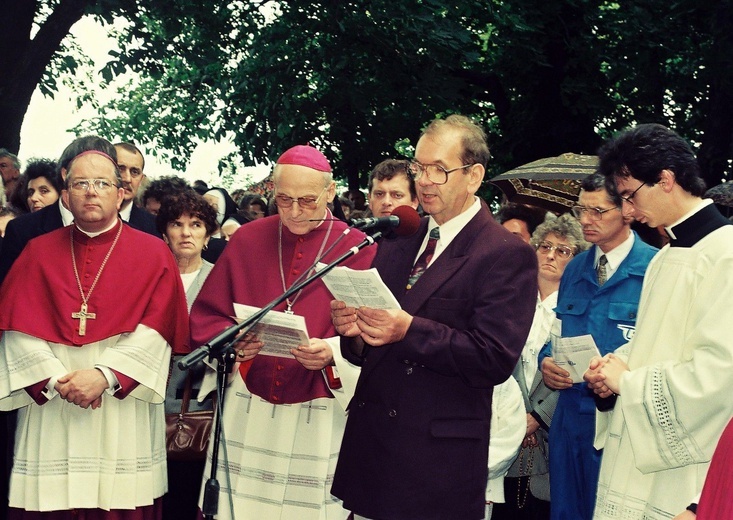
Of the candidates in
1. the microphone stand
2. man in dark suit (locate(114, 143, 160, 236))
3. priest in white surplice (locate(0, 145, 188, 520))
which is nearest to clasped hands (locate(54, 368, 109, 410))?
priest in white surplice (locate(0, 145, 188, 520))

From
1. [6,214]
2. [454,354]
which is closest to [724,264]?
[454,354]

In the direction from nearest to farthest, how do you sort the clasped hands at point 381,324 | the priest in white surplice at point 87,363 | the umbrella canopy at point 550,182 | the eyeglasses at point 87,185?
1. the clasped hands at point 381,324
2. the priest in white surplice at point 87,363
3. the eyeglasses at point 87,185
4. the umbrella canopy at point 550,182

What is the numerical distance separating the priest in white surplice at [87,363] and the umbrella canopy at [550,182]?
Answer: 19.9 feet

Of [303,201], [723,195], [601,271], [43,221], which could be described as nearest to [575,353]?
[601,271]

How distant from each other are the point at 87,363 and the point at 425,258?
212cm

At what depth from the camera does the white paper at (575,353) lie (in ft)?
16.8

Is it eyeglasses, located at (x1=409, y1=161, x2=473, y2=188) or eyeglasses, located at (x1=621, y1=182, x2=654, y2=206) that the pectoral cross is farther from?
eyeglasses, located at (x1=621, y1=182, x2=654, y2=206)

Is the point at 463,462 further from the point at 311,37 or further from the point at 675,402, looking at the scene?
the point at 311,37

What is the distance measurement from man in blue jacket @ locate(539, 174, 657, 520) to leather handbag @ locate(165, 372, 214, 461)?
2.03 meters

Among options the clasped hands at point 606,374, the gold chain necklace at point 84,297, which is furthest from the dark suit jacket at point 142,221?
the clasped hands at point 606,374

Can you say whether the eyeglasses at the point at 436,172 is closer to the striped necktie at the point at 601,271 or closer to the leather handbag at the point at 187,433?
the striped necktie at the point at 601,271

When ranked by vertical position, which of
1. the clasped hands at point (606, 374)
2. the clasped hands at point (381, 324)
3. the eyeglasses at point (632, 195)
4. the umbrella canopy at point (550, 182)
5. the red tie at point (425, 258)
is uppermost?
the umbrella canopy at point (550, 182)

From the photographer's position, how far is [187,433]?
611 cm

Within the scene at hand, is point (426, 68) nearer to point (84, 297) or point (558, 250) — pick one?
point (558, 250)
